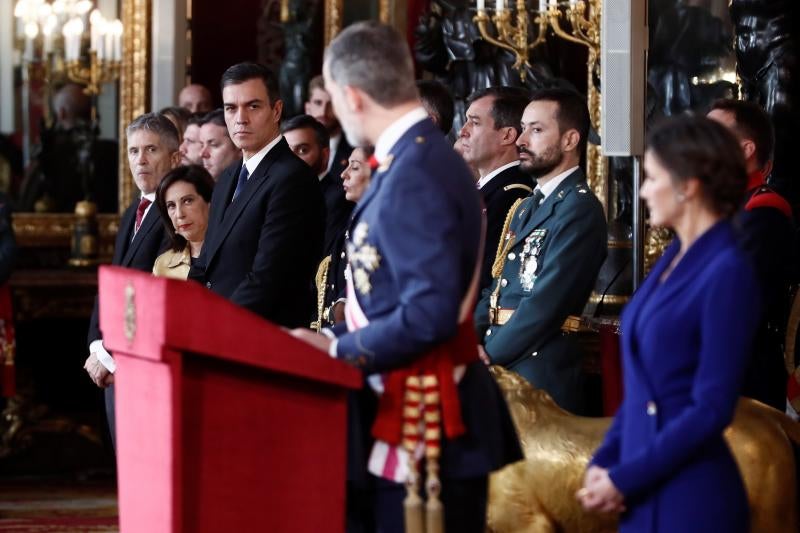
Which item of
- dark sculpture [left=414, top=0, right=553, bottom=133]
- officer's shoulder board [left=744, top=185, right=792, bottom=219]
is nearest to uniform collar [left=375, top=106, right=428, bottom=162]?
Answer: officer's shoulder board [left=744, top=185, right=792, bottom=219]

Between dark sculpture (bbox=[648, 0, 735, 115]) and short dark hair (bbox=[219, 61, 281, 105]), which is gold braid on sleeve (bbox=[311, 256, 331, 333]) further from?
dark sculpture (bbox=[648, 0, 735, 115])

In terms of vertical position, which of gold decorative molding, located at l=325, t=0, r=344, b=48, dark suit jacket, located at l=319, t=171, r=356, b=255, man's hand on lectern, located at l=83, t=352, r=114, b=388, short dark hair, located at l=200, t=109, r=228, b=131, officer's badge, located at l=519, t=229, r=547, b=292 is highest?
gold decorative molding, located at l=325, t=0, r=344, b=48

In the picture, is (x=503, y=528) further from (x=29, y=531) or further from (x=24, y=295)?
(x=24, y=295)

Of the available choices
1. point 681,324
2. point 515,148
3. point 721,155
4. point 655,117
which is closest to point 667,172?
point 721,155

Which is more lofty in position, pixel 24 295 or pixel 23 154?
pixel 23 154

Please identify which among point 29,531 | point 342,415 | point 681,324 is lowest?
point 29,531

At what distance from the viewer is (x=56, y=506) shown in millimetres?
6695

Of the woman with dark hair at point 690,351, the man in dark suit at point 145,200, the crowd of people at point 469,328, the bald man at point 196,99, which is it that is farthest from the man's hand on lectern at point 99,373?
the bald man at point 196,99

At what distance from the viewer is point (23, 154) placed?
340 inches

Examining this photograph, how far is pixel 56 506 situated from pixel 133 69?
116 inches

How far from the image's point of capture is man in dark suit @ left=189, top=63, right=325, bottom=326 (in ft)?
13.3

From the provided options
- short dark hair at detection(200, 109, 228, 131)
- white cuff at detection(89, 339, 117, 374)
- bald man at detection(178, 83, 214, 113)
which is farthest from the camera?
bald man at detection(178, 83, 214, 113)

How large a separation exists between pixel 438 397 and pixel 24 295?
5.66 m

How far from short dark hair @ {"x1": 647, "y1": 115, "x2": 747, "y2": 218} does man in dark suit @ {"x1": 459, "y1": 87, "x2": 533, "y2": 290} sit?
81.6 inches
